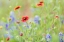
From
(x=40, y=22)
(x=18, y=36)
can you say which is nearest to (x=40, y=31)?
(x=40, y=22)

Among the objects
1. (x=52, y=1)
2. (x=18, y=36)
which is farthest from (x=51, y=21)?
(x=18, y=36)

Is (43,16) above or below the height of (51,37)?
above

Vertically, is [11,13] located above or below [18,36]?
above

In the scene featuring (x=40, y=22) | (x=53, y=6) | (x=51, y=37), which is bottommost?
(x=51, y=37)

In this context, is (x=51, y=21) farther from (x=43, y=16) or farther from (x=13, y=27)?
(x=13, y=27)

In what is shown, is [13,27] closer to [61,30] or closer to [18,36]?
[18,36]
